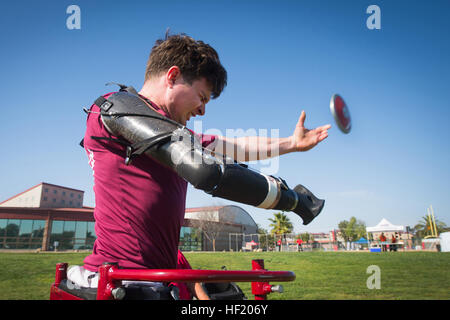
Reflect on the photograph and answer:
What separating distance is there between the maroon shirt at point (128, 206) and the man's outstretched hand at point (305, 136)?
3.69 ft

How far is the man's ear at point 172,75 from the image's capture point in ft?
6.28

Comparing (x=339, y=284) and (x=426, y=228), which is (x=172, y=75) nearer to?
(x=339, y=284)

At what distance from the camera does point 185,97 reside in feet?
6.44

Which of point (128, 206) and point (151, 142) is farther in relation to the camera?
point (128, 206)

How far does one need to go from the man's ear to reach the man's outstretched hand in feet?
3.41

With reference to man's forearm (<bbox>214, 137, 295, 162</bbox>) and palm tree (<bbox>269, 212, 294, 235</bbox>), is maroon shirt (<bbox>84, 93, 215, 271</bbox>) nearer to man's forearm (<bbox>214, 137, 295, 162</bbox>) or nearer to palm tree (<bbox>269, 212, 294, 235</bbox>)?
man's forearm (<bbox>214, 137, 295, 162</bbox>)

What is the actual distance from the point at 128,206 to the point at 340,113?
2.63 m

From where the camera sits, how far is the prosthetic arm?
1.23m

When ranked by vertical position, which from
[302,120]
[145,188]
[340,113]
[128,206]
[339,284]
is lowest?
[339,284]

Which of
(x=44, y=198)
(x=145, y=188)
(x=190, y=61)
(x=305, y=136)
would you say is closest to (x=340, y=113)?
(x=305, y=136)

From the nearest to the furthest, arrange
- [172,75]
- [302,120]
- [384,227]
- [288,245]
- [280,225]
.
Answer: [172,75]
[302,120]
[384,227]
[288,245]
[280,225]

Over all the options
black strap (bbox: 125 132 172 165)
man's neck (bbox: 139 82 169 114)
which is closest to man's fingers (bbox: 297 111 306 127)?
man's neck (bbox: 139 82 169 114)

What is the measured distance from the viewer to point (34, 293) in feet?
26.2
